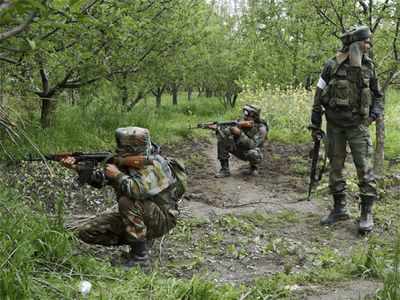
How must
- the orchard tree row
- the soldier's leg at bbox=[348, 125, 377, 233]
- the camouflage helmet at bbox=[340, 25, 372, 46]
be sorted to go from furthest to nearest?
the orchard tree row, the soldier's leg at bbox=[348, 125, 377, 233], the camouflage helmet at bbox=[340, 25, 372, 46]

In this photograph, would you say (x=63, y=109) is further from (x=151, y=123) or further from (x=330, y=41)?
(x=330, y=41)

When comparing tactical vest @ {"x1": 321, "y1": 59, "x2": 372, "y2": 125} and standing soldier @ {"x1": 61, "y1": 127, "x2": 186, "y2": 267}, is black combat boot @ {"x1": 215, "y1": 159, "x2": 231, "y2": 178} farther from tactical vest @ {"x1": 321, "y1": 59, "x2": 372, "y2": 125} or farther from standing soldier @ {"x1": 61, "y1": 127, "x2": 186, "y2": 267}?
standing soldier @ {"x1": 61, "y1": 127, "x2": 186, "y2": 267}

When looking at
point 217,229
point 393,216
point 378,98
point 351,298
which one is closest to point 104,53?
point 217,229

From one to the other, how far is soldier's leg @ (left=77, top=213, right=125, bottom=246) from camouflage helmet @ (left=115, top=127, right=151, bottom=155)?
616mm

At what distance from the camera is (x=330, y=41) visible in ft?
37.7

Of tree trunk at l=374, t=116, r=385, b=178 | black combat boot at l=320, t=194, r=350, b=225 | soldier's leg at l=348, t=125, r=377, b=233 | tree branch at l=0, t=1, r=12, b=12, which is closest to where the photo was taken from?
tree branch at l=0, t=1, r=12, b=12

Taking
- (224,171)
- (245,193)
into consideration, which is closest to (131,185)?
(245,193)

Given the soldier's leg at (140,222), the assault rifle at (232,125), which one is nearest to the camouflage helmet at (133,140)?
the soldier's leg at (140,222)

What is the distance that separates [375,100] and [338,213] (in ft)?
Result: 4.67

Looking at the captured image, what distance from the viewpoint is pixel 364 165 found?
5.84 meters

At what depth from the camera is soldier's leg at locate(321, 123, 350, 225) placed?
6074mm

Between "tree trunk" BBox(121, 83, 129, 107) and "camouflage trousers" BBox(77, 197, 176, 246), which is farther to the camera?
"tree trunk" BBox(121, 83, 129, 107)

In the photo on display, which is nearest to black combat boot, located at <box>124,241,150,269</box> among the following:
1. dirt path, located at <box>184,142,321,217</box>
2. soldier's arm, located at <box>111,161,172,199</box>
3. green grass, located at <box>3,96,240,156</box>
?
soldier's arm, located at <box>111,161,172,199</box>

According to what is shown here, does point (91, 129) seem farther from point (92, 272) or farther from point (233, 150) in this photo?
point (92, 272)
